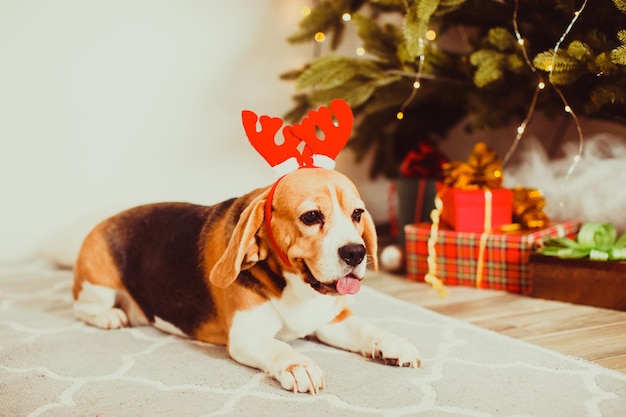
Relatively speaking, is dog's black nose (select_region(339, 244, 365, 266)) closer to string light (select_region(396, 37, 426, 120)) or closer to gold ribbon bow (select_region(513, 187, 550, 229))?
string light (select_region(396, 37, 426, 120))

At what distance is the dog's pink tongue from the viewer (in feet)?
5.06

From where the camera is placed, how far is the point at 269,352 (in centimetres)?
162

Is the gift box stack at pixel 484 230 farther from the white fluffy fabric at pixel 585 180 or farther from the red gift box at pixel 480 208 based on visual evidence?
the white fluffy fabric at pixel 585 180

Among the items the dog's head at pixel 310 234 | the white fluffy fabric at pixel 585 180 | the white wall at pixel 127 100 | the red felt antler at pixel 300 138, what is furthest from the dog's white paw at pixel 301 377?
the white wall at pixel 127 100

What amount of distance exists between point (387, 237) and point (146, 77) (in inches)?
60.4

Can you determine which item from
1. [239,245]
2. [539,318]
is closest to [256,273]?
[239,245]

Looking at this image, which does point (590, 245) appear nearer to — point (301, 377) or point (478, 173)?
point (478, 173)

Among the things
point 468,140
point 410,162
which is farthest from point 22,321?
point 468,140

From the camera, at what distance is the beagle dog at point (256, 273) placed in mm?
1562

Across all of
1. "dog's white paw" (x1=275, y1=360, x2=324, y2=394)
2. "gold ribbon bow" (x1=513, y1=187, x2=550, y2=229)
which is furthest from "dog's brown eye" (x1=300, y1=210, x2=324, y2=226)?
"gold ribbon bow" (x1=513, y1=187, x2=550, y2=229)

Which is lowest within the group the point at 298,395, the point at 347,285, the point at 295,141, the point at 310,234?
the point at 298,395

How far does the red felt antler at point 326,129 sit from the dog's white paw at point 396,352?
517mm

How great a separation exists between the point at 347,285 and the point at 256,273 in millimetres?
298

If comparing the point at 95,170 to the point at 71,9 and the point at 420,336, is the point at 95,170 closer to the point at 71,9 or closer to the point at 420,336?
the point at 71,9
